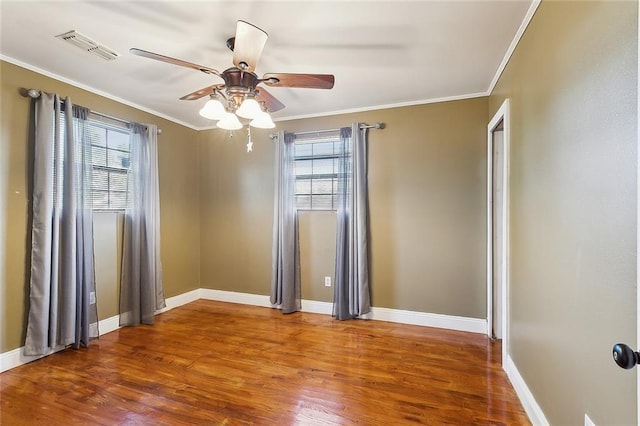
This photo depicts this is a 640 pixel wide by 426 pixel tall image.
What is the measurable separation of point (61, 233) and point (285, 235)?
7.23 feet

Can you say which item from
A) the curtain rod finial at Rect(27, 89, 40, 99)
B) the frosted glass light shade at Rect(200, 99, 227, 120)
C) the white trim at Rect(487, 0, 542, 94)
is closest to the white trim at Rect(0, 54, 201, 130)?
the curtain rod finial at Rect(27, 89, 40, 99)

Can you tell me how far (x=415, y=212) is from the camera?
3543mm

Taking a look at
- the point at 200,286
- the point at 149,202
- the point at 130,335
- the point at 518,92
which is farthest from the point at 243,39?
the point at 200,286

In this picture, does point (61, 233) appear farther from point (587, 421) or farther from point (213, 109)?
point (587, 421)

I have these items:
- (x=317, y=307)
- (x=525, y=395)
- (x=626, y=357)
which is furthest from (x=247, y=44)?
(x=317, y=307)

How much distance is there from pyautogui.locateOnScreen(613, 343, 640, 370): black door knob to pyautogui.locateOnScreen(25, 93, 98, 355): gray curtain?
3597mm

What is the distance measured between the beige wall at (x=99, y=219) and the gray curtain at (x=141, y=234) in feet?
0.49

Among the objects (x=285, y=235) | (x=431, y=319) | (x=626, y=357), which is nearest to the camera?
(x=626, y=357)

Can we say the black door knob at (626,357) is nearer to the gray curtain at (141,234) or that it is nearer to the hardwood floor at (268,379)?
the hardwood floor at (268,379)

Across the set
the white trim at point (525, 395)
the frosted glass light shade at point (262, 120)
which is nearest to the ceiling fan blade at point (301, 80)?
the frosted glass light shade at point (262, 120)

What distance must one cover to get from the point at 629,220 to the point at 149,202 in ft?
13.1

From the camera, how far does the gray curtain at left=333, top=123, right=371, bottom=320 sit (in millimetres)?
3605

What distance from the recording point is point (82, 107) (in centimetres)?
296

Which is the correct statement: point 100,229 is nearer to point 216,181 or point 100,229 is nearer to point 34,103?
point 34,103
